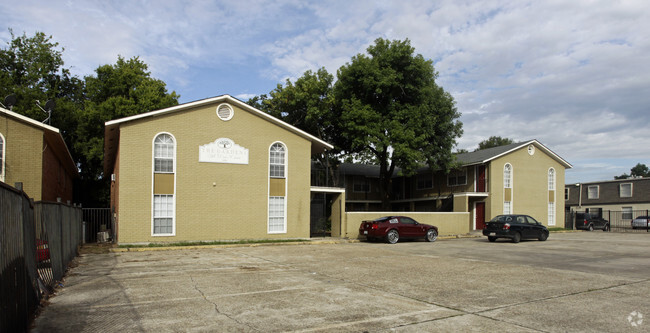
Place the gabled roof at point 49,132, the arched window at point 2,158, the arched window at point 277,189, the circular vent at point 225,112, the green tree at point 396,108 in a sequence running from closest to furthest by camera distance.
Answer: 1. the arched window at point 2,158
2. the gabled roof at point 49,132
3. the circular vent at point 225,112
4. the arched window at point 277,189
5. the green tree at point 396,108

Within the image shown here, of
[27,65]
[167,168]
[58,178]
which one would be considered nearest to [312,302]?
[167,168]

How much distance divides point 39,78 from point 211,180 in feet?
91.3

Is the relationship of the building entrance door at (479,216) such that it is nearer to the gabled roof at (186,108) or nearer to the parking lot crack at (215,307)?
the gabled roof at (186,108)

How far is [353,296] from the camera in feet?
28.7

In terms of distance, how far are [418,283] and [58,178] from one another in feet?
84.2

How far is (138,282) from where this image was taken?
33.7ft

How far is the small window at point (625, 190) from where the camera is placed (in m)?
46.9

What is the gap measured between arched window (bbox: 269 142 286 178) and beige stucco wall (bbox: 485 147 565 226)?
58.8ft

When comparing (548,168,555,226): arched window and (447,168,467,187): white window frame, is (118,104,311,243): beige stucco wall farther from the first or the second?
(548,168,555,226): arched window

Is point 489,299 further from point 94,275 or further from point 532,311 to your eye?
point 94,275

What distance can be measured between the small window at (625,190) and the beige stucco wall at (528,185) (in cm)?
1394

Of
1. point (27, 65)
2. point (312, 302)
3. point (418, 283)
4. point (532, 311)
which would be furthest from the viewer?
point (27, 65)

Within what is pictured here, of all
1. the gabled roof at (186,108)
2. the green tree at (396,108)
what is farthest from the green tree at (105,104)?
the green tree at (396,108)

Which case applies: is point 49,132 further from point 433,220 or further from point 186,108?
point 433,220
